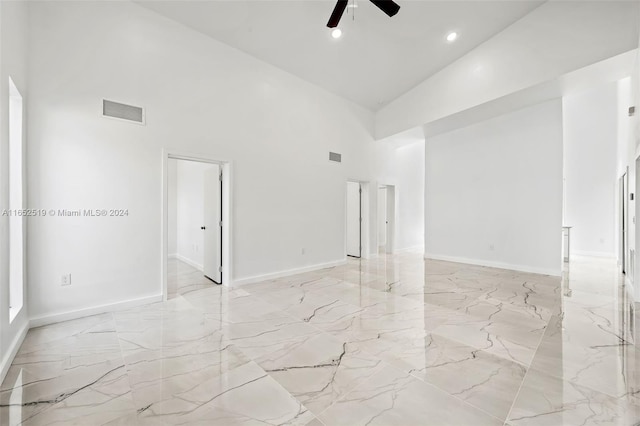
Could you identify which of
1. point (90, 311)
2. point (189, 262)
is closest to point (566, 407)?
point (90, 311)

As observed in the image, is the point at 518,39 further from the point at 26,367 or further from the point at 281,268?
the point at 26,367

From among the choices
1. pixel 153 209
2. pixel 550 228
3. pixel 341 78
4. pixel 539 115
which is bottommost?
pixel 550 228

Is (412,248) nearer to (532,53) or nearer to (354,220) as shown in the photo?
(354,220)

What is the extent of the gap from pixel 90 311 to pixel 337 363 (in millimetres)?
2936

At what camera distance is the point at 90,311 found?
10.2 feet

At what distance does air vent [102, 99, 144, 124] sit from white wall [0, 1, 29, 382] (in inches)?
28.3

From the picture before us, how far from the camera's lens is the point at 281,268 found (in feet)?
16.4

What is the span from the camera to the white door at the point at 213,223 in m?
4.41

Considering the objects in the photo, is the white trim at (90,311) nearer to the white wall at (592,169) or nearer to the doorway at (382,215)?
the doorway at (382,215)

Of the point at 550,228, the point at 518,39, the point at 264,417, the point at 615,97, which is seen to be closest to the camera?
the point at 264,417

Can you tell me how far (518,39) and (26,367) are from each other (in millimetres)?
7016

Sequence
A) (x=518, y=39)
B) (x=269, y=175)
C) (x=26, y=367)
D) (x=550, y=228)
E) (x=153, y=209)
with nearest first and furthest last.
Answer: (x=26, y=367)
(x=153, y=209)
(x=518, y=39)
(x=269, y=175)
(x=550, y=228)

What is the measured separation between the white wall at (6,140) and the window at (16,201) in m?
0.16

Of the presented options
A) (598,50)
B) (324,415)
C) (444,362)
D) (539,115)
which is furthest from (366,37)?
(324,415)
